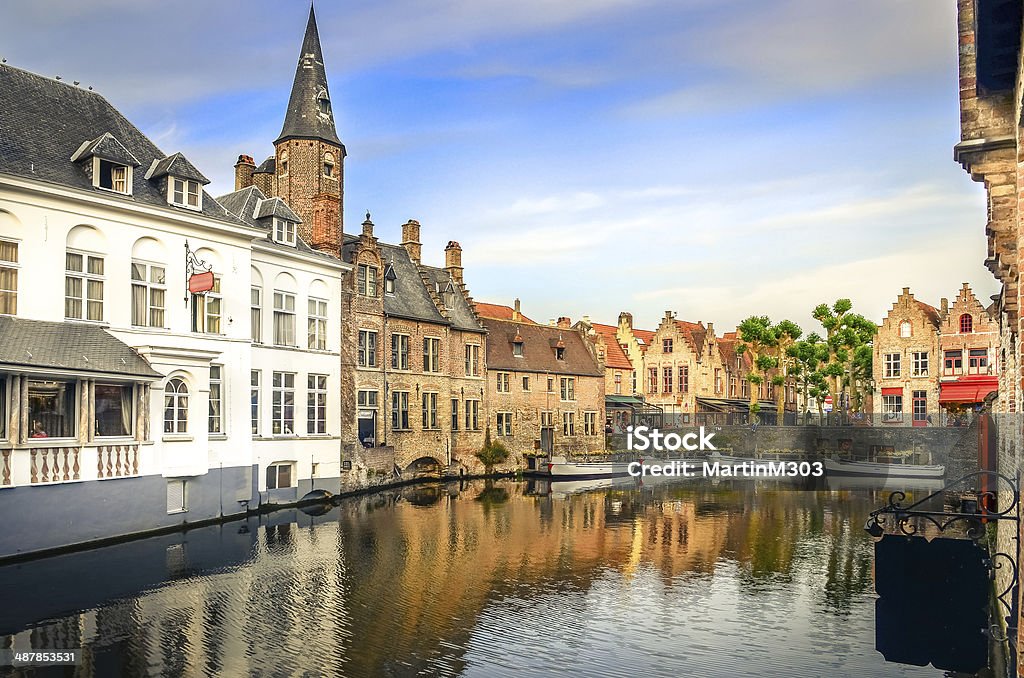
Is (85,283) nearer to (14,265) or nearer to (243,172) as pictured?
(14,265)

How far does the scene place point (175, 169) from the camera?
92.0 feet

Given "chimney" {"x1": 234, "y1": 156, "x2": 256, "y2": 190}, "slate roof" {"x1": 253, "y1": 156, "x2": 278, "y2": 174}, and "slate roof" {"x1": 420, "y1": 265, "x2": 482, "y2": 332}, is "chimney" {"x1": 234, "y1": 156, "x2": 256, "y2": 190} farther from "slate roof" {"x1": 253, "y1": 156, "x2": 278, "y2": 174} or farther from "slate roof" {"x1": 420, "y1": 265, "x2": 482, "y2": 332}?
"slate roof" {"x1": 420, "y1": 265, "x2": 482, "y2": 332}

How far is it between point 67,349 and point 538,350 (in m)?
36.4

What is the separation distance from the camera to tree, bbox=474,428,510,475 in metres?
50.5

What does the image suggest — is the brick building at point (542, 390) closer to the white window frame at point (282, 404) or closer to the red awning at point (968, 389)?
the white window frame at point (282, 404)

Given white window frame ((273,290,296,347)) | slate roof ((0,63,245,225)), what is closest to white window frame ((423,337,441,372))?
white window frame ((273,290,296,347))

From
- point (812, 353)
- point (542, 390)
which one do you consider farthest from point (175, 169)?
point (812, 353)

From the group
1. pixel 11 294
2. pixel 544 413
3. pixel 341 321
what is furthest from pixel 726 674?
pixel 544 413

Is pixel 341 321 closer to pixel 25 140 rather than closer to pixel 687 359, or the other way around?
pixel 25 140

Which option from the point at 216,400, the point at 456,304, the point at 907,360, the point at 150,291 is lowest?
the point at 216,400

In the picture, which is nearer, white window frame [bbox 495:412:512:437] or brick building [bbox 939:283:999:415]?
white window frame [bbox 495:412:512:437]

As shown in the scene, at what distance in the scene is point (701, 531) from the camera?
29188 mm

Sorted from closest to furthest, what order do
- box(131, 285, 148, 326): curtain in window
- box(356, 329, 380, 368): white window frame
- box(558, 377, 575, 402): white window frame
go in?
box(131, 285, 148, 326): curtain in window < box(356, 329, 380, 368): white window frame < box(558, 377, 575, 402): white window frame

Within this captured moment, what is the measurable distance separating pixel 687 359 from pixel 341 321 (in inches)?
1634
